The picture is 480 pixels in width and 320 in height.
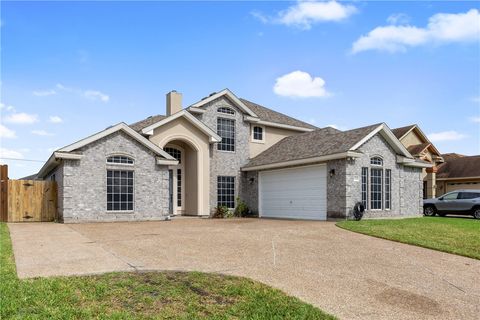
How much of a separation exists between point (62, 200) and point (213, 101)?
10036 mm

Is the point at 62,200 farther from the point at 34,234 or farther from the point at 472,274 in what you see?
the point at 472,274

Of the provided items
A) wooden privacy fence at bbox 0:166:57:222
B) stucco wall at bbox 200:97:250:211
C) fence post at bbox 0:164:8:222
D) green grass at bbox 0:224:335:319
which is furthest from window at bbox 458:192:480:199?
fence post at bbox 0:164:8:222

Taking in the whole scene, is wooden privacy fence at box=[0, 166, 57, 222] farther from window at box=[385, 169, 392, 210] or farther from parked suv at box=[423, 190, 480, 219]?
parked suv at box=[423, 190, 480, 219]

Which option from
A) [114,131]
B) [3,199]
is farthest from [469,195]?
[3,199]

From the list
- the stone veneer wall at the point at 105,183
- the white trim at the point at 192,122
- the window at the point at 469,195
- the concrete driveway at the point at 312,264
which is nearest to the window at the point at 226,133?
the white trim at the point at 192,122

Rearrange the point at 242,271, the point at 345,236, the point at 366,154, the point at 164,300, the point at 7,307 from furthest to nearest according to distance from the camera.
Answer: the point at 366,154 < the point at 345,236 < the point at 242,271 < the point at 164,300 < the point at 7,307

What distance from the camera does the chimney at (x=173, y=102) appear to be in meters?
23.2

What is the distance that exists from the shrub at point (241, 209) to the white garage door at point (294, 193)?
980 millimetres

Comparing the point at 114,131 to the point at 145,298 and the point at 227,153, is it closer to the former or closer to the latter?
the point at 227,153

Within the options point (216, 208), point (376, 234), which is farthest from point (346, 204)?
point (216, 208)

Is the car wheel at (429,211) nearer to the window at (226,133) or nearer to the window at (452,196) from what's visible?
the window at (452,196)

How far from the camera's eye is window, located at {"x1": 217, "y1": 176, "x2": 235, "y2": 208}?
912 inches

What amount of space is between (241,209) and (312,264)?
15.4 meters

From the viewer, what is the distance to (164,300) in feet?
18.1
